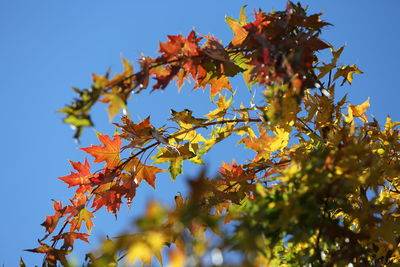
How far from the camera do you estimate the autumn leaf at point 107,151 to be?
225 centimetres

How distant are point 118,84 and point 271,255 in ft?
2.72

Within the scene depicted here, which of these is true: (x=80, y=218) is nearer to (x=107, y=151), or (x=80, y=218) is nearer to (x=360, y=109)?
(x=107, y=151)

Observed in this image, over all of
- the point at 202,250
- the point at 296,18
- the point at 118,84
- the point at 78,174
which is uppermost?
the point at 296,18

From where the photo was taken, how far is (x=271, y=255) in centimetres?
135

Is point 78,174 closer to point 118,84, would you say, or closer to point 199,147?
point 199,147

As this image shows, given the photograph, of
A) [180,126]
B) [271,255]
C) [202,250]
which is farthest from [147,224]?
[180,126]

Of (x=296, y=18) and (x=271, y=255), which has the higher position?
(x=296, y=18)

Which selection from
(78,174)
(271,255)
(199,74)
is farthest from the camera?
(78,174)

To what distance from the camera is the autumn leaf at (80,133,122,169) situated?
2246 millimetres

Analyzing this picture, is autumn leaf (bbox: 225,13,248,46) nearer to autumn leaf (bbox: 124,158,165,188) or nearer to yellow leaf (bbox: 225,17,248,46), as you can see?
yellow leaf (bbox: 225,17,248,46)

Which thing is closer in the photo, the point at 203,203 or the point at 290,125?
the point at 203,203

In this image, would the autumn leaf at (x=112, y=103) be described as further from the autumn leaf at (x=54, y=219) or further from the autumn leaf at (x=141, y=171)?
the autumn leaf at (x=54, y=219)

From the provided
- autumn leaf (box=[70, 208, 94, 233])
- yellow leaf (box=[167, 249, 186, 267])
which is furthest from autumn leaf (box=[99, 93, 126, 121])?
autumn leaf (box=[70, 208, 94, 233])

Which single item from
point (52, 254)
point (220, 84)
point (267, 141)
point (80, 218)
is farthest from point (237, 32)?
point (52, 254)
